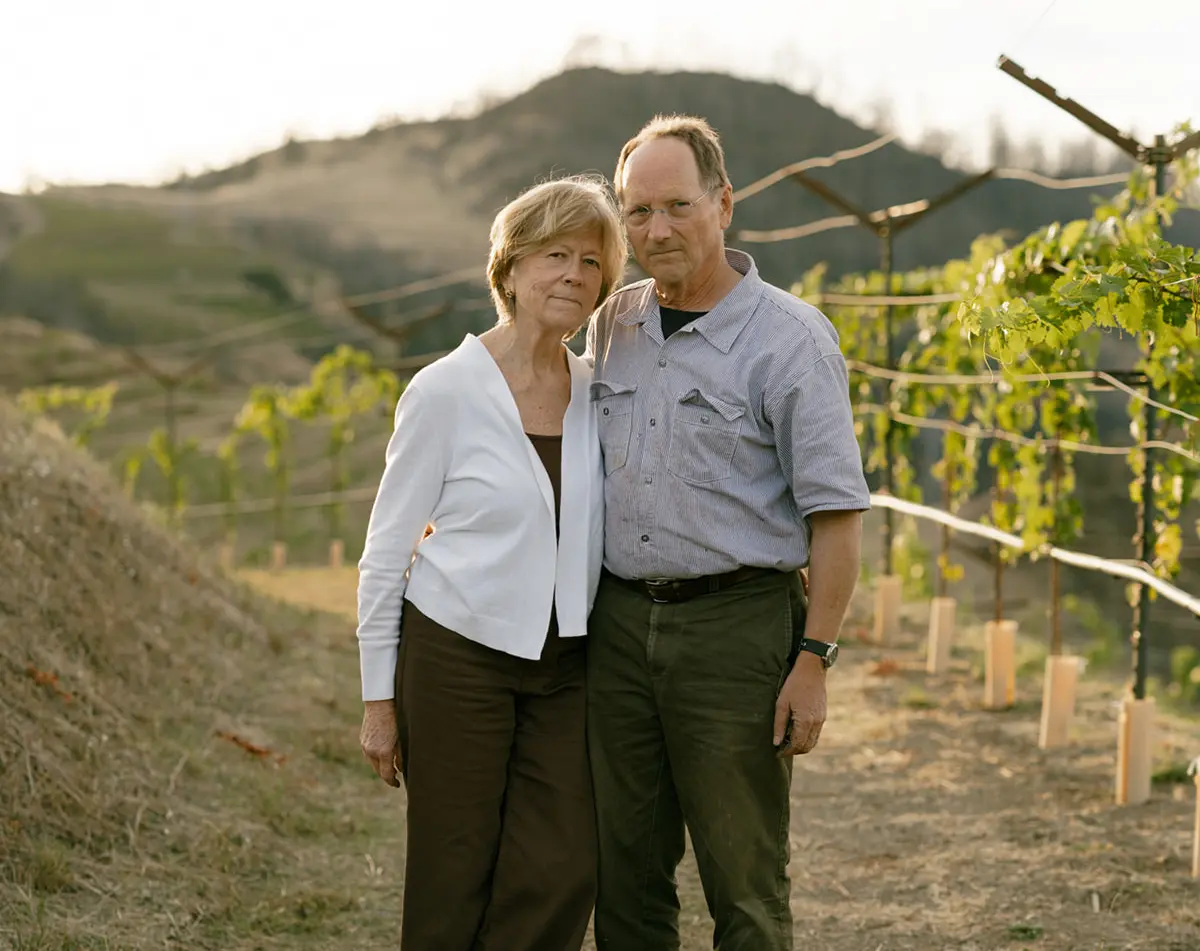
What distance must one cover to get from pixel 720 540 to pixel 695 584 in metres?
0.10

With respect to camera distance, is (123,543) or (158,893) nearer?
(158,893)

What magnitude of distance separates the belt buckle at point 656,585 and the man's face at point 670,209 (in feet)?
1.77

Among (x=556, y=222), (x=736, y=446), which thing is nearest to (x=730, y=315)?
(x=736, y=446)

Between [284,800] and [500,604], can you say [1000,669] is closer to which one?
[284,800]

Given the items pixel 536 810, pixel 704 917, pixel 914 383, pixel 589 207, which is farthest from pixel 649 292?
pixel 914 383

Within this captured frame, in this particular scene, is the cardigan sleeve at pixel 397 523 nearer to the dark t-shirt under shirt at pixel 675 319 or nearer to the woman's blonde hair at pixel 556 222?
the woman's blonde hair at pixel 556 222

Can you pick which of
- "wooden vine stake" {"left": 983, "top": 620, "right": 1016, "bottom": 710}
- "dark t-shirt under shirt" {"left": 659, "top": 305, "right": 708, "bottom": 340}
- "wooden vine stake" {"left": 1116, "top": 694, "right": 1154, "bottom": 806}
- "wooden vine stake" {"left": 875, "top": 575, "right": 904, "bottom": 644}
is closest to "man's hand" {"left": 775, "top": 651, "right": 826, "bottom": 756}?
"dark t-shirt under shirt" {"left": 659, "top": 305, "right": 708, "bottom": 340}

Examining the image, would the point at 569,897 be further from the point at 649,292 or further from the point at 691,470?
the point at 649,292

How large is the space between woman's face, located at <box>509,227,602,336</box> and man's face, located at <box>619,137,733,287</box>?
9 cm

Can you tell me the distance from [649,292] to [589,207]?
22cm

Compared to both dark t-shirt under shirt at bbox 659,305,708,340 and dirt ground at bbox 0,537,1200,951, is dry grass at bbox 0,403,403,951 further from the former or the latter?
dark t-shirt under shirt at bbox 659,305,708,340

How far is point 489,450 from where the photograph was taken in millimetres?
2359

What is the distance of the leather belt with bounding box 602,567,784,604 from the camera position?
236 cm

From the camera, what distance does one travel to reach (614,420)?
2.46 m
